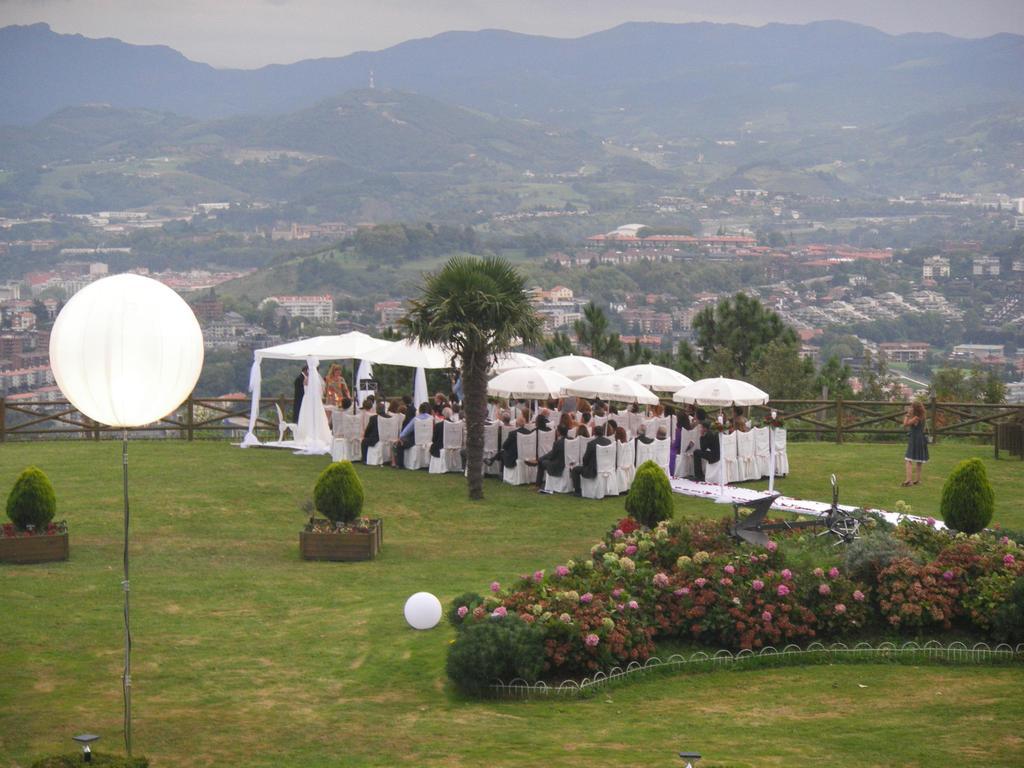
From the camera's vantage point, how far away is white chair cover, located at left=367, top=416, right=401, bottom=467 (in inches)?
993

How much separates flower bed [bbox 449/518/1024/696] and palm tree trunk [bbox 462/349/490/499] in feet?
26.6

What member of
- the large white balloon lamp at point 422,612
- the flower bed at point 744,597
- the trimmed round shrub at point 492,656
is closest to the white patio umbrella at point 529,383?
the flower bed at point 744,597

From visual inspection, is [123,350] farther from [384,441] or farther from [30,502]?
[384,441]

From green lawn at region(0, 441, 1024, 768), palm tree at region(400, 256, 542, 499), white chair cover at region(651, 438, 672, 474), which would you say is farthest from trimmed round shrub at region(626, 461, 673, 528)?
white chair cover at region(651, 438, 672, 474)

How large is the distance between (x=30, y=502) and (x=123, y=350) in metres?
7.98

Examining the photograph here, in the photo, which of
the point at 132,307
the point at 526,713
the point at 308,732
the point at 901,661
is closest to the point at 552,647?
the point at 526,713

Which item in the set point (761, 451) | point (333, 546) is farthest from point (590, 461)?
point (333, 546)

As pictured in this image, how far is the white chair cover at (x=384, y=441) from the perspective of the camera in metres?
25.2

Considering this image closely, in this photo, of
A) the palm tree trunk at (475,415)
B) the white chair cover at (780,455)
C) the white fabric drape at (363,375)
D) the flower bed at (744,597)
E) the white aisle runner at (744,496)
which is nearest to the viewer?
the flower bed at (744,597)

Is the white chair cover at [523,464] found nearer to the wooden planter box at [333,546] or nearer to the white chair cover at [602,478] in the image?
the white chair cover at [602,478]

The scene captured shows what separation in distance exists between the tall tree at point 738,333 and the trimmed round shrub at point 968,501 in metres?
24.9

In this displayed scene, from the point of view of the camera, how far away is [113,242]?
153125 millimetres

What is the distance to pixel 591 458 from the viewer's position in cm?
2247

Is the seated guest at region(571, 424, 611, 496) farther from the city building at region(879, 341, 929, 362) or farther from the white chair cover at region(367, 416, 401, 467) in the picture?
the city building at region(879, 341, 929, 362)
